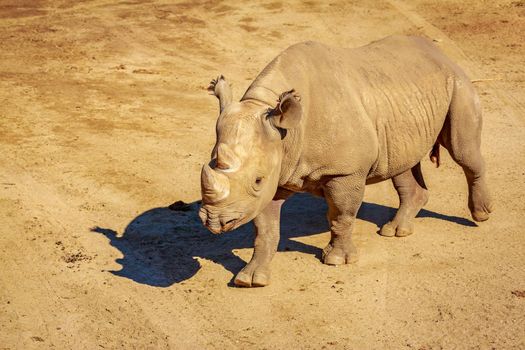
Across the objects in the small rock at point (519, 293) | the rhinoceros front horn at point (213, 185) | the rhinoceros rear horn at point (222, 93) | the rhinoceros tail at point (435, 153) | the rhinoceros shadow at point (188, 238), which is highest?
the rhinoceros rear horn at point (222, 93)

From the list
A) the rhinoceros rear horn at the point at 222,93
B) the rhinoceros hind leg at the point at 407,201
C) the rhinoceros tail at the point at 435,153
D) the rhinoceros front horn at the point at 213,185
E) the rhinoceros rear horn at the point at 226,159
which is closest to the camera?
the rhinoceros front horn at the point at 213,185

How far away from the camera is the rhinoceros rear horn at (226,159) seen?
7.60 meters

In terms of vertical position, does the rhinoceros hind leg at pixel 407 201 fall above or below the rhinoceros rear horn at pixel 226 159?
below

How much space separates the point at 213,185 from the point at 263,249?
1.68 meters

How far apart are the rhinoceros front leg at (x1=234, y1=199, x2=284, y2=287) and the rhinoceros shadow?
1.13ft

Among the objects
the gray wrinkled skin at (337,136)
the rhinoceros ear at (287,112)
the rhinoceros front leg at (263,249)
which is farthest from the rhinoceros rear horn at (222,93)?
the rhinoceros front leg at (263,249)

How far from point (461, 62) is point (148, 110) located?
5.85 metres

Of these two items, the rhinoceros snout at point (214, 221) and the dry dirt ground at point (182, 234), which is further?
the dry dirt ground at point (182, 234)

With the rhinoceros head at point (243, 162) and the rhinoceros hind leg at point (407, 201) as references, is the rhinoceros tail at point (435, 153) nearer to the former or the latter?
the rhinoceros hind leg at point (407, 201)

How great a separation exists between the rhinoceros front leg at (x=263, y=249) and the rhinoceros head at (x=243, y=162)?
943 millimetres

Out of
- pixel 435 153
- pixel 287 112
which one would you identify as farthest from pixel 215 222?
pixel 435 153

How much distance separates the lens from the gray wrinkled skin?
307 inches

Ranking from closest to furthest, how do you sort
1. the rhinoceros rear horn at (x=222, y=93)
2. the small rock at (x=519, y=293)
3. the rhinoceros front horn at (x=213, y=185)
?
the rhinoceros front horn at (x=213, y=185)
the rhinoceros rear horn at (x=222, y=93)
the small rock at (x=519, y=293)

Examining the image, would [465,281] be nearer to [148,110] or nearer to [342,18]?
[148,110]
